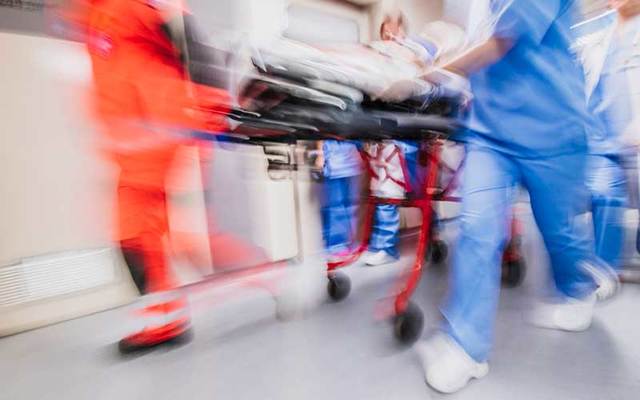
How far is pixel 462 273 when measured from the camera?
0.83 metres

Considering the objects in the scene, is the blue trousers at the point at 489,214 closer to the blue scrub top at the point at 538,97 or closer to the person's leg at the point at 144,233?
the blue scrub top at the point at 538,97

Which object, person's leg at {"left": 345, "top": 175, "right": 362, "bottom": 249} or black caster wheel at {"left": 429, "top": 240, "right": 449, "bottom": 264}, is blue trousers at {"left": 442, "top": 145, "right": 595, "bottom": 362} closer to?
black caster wheel at {"left": 429, "top": 240, "right": 449, "bottom": 264}

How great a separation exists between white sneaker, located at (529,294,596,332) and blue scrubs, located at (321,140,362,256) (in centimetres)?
107

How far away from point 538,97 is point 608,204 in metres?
0.91

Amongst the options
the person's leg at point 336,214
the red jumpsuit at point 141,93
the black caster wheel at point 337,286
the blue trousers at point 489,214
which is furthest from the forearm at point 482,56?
the person's leg at point 336,214

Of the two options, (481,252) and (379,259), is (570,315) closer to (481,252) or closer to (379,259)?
(481,252)

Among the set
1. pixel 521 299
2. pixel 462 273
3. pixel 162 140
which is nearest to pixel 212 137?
pixel 162 140

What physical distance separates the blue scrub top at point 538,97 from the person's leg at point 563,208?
35mm

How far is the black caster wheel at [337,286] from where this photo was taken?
4.83ft

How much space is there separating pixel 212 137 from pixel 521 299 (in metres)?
1.39

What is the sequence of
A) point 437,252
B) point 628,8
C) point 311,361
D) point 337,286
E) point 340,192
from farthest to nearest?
1. point 340,192
2. point 437,252
3. point 337,286
4. point 628,8
5. point 311,361

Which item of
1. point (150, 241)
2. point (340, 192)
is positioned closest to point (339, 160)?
point (340, 192)

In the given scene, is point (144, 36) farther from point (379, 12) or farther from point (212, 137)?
point (379, 12)

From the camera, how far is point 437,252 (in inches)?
Answer: 77.8
